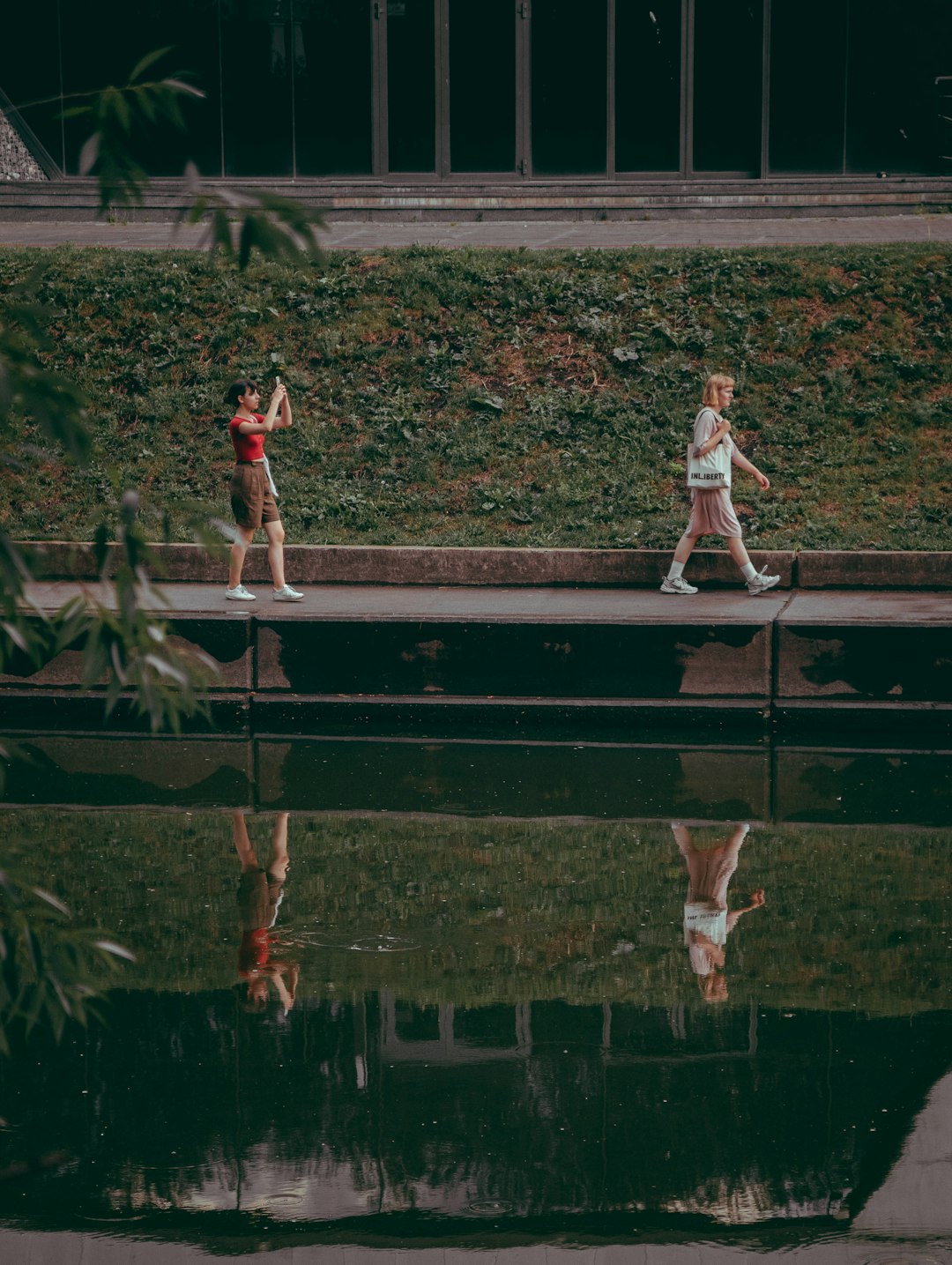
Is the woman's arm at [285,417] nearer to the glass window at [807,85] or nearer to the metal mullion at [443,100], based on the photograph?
the metal mullion at [443,100]

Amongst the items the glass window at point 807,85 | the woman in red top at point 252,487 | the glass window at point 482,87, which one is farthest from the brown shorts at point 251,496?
the glass window at point 807,85

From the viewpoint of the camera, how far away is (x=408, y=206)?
2297cm

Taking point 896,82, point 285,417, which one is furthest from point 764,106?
point 285,417

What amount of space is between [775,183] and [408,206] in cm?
508

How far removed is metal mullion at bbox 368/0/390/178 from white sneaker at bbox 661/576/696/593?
1311cm

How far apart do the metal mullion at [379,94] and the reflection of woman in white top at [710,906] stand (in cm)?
1700

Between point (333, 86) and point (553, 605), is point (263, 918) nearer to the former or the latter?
point (553, 605)

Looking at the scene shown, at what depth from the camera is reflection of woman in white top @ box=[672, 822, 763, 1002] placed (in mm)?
6902

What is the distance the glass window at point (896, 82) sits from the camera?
76.0 ft

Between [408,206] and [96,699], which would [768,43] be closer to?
[408,206]

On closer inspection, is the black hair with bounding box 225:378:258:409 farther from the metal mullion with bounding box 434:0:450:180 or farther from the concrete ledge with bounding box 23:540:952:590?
the metal mullion with bounding box 434:0:450:180

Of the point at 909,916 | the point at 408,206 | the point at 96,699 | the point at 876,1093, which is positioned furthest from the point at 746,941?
the point at 408,206

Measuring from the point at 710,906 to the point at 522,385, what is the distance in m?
8.81

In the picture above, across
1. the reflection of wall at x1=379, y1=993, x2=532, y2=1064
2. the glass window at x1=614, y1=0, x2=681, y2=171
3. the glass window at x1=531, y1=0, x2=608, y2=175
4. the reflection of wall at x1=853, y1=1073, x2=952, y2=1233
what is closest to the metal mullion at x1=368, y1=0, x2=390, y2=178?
the glass window at x1=531, y1=0, x2=608, y2=175
